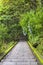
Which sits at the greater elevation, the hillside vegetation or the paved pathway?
the paved pathway

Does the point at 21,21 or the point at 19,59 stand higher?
the point at 19,59

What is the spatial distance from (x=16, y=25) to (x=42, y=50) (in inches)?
1722

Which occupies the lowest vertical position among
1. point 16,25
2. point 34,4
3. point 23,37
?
point 23,37

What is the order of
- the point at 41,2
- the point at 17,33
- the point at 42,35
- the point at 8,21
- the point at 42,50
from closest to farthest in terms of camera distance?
the point at 42,50, the point at 42,35, the point at 41,2, the point at 8,21, the point at 17,33

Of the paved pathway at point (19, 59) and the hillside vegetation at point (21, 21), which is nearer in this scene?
the paved pathway at point (19, 59)

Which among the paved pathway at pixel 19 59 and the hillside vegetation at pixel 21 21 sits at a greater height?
the paved pathway at pixel 19 59

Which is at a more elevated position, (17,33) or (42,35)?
(42,35)

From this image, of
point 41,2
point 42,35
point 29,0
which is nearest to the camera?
point 42,35

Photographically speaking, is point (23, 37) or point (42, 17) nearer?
point (42, 17)

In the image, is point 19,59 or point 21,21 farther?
point 21,21

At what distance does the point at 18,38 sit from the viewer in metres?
68.2

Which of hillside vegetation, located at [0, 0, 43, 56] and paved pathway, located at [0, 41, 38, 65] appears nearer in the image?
paved pathway, located at [0, 41, 38, 65]

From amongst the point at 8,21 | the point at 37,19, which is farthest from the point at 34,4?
the point at 8,21

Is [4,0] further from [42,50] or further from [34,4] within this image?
[42,50]
